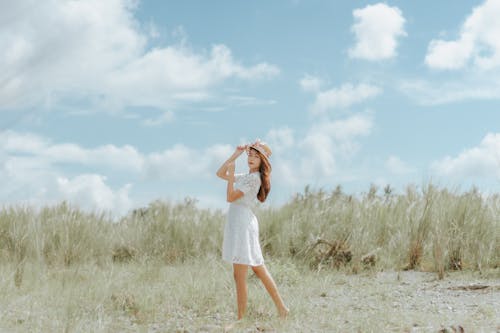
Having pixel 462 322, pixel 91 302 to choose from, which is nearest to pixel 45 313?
pixel 91 302

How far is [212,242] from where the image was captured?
995 cm

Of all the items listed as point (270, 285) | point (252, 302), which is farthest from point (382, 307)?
point (270, 285)

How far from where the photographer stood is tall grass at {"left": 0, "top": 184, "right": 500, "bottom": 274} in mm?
8492

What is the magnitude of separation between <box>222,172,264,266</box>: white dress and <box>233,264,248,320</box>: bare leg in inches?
2.7

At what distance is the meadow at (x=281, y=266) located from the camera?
18.1ft

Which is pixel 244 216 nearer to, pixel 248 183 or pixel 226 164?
pixel 248 183

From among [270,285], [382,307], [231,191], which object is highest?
[231,191]

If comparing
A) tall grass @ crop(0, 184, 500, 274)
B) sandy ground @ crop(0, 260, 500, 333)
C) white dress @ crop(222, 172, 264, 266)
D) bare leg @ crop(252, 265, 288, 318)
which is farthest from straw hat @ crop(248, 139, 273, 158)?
tall grass @ crop(0, 184, 500, 274)

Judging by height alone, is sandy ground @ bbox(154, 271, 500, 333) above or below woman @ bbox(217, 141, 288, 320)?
below

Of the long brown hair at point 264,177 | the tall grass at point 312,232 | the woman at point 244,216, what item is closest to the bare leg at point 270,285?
the woman at point 244,216

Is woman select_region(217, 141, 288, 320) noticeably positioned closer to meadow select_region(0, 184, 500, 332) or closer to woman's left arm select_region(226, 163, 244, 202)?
woman's left arm select_region(226, 163, 244, 202)

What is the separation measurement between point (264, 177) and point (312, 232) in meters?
4.14

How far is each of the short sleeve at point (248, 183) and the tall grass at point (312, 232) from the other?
127 inches

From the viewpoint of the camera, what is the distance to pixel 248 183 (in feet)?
17.3
